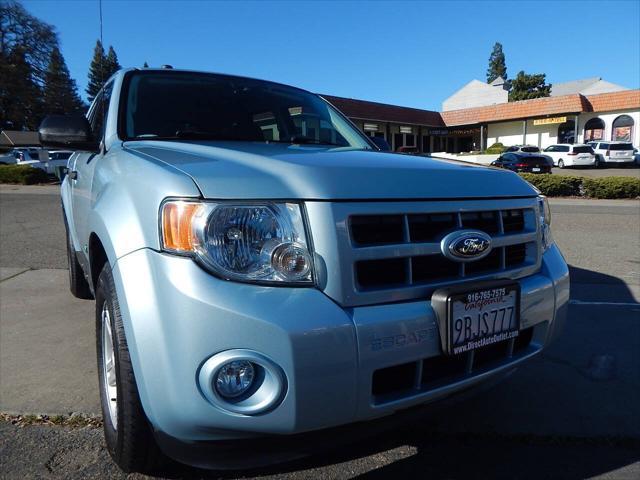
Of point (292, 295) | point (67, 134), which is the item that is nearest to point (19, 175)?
point (67, 134)

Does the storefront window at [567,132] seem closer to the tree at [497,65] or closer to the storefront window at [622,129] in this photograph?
the storefront window at [622,129]

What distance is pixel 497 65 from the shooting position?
106000 millimetres

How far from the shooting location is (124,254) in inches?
73.7

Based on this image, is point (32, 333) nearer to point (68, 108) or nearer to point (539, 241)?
point (539, 241)

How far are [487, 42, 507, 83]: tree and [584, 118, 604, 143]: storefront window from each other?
6710 cm

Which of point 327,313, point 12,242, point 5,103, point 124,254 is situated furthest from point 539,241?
point 5,103

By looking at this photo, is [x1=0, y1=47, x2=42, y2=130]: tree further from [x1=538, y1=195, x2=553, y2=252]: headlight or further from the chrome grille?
the chrome grille

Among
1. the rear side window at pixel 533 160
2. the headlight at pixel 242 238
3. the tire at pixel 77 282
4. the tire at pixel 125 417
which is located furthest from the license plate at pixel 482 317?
the rear side window at pixel 533 160

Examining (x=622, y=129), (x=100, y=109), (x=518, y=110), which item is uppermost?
(x=518, y=110)

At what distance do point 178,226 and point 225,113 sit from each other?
1.68 m

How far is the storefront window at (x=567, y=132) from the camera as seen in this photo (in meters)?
44.1

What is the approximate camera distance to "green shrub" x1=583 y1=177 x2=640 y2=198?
16.3 metres

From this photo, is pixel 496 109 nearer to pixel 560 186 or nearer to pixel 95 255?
pixel 560 186

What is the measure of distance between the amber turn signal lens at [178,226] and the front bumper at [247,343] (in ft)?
0.17
